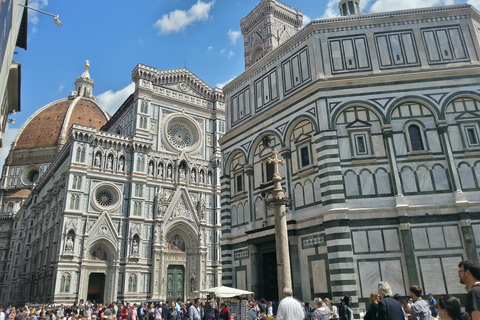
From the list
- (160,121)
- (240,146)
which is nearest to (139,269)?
(160,121)

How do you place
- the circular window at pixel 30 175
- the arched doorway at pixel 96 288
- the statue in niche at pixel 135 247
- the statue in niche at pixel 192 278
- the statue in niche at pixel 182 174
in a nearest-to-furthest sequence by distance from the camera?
the arched doorway at pixel 96 288, the statue in niche at pixel 135 247, the statue in niche at pixel 192 278, the statue in niche at pixel 182 174, the circular window at pixel 30 175

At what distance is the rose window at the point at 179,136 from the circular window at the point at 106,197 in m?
9.22

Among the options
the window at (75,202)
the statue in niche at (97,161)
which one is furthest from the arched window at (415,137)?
the statue in niche at (97,161)

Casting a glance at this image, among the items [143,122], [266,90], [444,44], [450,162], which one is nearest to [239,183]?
[266,90]

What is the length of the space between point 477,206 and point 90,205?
105 ft

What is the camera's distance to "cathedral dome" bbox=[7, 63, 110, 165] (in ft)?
237

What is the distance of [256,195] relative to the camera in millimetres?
19031

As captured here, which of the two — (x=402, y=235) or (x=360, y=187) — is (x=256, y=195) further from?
(x=402, y=235)

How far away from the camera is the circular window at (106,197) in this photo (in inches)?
1430

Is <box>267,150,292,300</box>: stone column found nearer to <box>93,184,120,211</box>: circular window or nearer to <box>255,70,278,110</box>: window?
<box>255,70,278,110</box>: window

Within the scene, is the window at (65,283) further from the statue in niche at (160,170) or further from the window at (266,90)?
the window at (266,90)

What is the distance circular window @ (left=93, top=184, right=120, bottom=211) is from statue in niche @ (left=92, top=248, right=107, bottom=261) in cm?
390

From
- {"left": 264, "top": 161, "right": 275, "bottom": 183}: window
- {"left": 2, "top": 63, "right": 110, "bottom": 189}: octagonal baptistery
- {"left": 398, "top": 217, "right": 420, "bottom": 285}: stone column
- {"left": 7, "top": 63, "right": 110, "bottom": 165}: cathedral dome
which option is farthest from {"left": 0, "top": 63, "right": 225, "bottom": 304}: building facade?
{"left": 398, "top": 217, "right": 420, "bottom": 285}: stone column

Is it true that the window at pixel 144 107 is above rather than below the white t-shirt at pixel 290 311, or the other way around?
above
